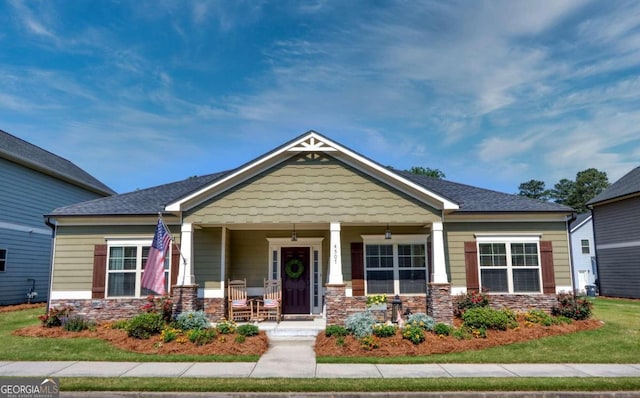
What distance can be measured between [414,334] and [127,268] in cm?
887

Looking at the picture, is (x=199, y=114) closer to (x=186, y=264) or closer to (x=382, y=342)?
(x=186, y=264)

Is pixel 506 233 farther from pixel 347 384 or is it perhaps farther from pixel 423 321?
pixel 347 384

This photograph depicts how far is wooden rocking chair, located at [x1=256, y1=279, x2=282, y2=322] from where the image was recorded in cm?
1233

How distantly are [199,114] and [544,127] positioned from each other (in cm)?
1577

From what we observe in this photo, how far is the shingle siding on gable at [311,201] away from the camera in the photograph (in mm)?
11617

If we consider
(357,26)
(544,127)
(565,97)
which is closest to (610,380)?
(357,26)

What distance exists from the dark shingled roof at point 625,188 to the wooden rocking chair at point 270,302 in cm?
1805

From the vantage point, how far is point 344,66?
14508 mm

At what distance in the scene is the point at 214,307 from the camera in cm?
1221

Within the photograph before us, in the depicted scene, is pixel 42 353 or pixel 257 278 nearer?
pixel 42 353

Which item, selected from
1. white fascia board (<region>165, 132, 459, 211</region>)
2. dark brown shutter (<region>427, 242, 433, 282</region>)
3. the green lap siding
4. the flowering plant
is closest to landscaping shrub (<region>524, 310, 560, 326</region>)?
the green lap siding

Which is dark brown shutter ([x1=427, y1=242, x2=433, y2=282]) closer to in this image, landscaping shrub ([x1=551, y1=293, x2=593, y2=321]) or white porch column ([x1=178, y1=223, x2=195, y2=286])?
landscaping shrub ([x1=551, y1=293, x2=593, y2=321])

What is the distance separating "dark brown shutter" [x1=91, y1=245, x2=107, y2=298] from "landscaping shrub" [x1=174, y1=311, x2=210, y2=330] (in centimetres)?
345

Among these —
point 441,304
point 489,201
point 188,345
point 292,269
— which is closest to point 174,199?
point 188,345
